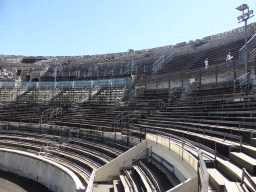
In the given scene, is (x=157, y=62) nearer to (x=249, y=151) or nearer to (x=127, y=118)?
(x=127, y=118)

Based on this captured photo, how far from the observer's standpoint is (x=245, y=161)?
A: 191 inches

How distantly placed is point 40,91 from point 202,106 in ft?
82.0

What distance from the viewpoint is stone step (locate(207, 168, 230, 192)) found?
4.01m

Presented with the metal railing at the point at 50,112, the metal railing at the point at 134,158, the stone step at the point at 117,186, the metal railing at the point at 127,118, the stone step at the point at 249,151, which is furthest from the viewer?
the metal railing at the point at 50,112

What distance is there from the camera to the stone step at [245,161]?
4488 millimetres

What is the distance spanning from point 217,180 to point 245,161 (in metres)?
1.09

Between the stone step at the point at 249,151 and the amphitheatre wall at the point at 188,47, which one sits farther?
the amphitheatre wall at the point at 188,47

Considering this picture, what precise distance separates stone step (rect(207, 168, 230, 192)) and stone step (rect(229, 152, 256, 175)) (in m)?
0.56

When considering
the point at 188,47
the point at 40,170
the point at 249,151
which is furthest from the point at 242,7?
→ the point at 188,47

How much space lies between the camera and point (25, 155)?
44.7ft

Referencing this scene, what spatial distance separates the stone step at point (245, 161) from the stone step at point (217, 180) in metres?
0.56

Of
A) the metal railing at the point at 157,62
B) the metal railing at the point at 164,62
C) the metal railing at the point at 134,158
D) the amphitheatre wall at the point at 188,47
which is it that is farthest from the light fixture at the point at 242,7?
the metal railing at the point at 157,62

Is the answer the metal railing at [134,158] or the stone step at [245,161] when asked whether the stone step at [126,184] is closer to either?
the metal railing at [134,158]

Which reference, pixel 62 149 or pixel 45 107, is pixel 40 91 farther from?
pixel 62 149
